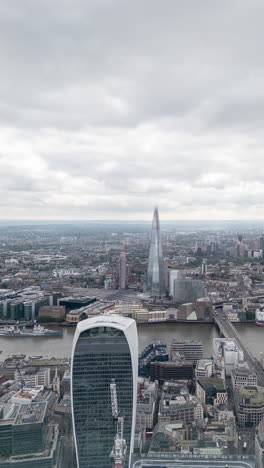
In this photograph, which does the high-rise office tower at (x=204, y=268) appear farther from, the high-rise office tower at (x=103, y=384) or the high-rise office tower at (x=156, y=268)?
the high-rise office tower at (x=103, y=384)

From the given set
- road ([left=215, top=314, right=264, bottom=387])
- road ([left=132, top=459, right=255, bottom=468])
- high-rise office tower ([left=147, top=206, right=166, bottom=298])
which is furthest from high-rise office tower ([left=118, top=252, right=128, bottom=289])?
road ([left=132, top=459, right=255, bottom=468])

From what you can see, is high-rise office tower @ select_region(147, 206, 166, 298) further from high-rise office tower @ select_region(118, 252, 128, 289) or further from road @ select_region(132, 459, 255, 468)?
road @ select_region(132, 459, 255, 468)

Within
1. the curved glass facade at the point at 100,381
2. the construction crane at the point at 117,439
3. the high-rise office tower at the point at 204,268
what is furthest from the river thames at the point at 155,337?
the high-rise office tower at the point at 204,268

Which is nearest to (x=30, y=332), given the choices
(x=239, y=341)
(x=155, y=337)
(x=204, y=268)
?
Result: (x=155, y=337)

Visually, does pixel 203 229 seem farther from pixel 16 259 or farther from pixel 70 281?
pixel 70 281

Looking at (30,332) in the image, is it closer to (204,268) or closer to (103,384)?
(103,384)

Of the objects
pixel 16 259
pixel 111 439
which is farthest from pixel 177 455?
pixel 16 259
